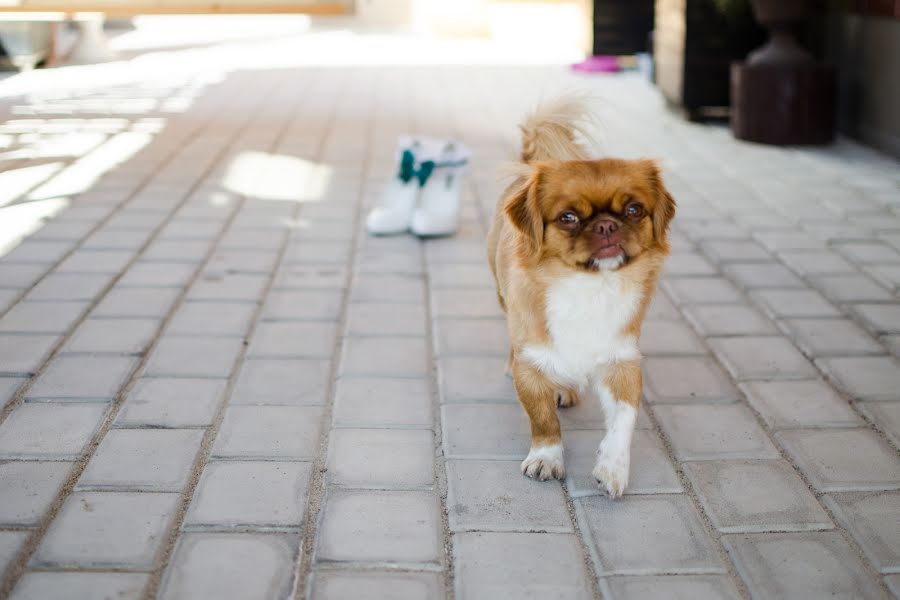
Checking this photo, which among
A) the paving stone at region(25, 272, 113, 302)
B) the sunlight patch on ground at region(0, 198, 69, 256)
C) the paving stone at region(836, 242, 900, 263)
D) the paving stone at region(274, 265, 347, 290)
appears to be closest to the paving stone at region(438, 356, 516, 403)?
the paving stone at region(274, 265, 347, 290)

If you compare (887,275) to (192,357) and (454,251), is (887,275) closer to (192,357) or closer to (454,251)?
(454,251)

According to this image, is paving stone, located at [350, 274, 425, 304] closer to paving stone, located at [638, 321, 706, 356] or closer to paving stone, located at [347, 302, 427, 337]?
paving stone, located at [347, 302, 427, 337]

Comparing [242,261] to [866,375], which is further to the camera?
[242,261]

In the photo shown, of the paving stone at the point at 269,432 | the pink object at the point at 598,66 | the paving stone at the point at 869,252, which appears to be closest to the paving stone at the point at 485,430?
the paving stone at the point at 269,432

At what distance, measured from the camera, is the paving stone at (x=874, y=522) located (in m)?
2.05

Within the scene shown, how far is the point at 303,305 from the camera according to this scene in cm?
358

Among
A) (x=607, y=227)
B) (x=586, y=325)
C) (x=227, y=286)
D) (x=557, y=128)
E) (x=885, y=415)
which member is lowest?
(x=885, y=415)

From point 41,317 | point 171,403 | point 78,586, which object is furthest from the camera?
point 41,317

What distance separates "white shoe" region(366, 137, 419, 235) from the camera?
4418mm

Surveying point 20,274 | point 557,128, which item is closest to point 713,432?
point 557,128

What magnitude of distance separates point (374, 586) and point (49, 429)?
114cm

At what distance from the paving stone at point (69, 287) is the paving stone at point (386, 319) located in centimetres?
99

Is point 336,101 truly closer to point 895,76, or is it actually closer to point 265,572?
point 895,76

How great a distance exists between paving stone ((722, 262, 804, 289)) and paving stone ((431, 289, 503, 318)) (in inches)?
39.3
